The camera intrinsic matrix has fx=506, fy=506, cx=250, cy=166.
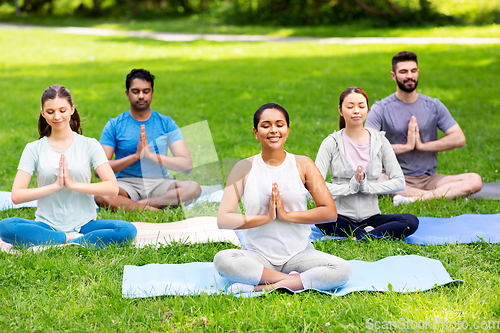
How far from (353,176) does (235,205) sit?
4.39 ft

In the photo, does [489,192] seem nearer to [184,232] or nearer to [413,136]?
[413,136]

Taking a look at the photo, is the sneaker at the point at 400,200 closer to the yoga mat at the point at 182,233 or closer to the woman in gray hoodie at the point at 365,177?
the woman in gray hoodie at the point at 365,177

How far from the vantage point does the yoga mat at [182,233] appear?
451cm

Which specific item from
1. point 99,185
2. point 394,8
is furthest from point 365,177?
point 394,8

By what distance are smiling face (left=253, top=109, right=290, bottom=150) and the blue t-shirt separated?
207 centimetres

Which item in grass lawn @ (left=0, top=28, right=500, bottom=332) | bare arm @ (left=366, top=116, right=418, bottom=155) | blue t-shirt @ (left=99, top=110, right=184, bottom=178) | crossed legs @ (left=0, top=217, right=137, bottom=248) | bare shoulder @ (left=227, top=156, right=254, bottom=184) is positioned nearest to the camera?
grass lawn @ (left=0, top=28, right=500, bottom=332)

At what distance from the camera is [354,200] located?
14.9 ft

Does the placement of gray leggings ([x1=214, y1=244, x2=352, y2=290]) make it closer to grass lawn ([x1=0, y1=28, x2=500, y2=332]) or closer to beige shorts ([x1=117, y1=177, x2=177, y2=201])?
grass lawn ([x1=0, y1=28, x2=500, y2=332])

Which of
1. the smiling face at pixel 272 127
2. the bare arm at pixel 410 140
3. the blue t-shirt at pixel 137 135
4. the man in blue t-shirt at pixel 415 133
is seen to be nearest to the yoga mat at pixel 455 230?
the man in blue t-shirt at pixel 415 133

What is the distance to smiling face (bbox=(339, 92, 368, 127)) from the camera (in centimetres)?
424

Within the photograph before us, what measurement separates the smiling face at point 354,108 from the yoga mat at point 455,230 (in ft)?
3.56

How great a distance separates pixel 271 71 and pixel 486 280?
11389 millimetres

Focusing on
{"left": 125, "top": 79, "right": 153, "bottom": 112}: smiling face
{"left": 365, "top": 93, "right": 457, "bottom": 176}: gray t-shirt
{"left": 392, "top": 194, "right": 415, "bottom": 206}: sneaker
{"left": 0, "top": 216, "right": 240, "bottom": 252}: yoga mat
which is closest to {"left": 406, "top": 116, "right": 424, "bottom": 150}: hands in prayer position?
{"left": 365, "top": 93, "right": 457, "bottom": 176}: gray t-shirt

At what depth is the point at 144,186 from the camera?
5.64 metres
